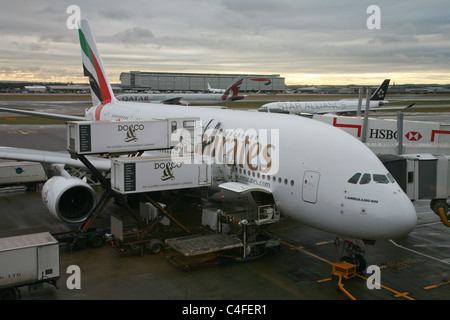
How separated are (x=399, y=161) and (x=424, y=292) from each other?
5.06 m

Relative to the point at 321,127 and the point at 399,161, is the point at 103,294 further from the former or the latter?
the point at 399,161

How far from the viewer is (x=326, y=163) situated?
14.5m

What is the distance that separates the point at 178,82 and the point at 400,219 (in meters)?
161

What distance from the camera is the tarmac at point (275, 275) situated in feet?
44.5

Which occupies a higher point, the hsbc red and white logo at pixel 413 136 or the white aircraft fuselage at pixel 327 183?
the hsbc red and white logo at pixel 413 136

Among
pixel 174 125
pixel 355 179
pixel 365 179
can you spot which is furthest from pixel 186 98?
pixel 365 179

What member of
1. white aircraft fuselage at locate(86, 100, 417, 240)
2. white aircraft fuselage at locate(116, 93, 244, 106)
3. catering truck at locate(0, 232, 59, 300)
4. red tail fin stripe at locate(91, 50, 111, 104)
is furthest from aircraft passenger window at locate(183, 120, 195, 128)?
white aircraft fuselage at locate(116, 93, 244, 106)

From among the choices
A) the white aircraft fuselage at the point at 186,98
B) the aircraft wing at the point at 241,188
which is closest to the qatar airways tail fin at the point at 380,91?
the white aircraft fuselage at the point at 186,98

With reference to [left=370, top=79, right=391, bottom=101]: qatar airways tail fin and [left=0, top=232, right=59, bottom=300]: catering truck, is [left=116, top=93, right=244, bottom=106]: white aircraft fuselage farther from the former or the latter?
[left=0, top=232, right=59, bottom=300]: catering truck

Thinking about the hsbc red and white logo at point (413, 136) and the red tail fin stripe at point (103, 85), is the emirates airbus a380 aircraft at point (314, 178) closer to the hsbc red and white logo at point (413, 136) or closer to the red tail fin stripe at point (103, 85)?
the hsbc red and white logo at point (413, 136)

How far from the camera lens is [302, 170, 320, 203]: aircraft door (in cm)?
1448

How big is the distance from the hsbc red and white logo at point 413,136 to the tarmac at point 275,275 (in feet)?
26.0
